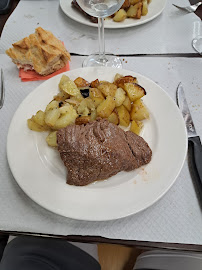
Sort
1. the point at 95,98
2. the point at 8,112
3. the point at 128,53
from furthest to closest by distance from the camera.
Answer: the point at 128,53 < the point at 8,112 < the point at 95,98

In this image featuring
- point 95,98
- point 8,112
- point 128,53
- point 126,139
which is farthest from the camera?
point 128,53

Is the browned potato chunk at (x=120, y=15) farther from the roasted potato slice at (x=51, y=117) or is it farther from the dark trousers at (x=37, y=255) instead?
the dark trousers at (x=37, y=255)

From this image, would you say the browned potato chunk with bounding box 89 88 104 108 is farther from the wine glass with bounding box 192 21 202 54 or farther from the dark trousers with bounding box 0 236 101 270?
the wine glass with bounding box 192 21 202 54

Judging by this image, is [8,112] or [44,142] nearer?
[44,142]

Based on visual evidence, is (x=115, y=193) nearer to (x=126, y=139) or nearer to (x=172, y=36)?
(x=126, y=139)

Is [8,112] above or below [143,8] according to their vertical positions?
below

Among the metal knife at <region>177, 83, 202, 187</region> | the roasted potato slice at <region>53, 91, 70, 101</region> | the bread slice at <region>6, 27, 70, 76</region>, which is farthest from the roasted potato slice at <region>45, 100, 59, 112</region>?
the metal knife at <region>177, 83, 202, 187</region>

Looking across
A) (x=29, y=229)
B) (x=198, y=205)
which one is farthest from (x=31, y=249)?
(x=198, y=205)
